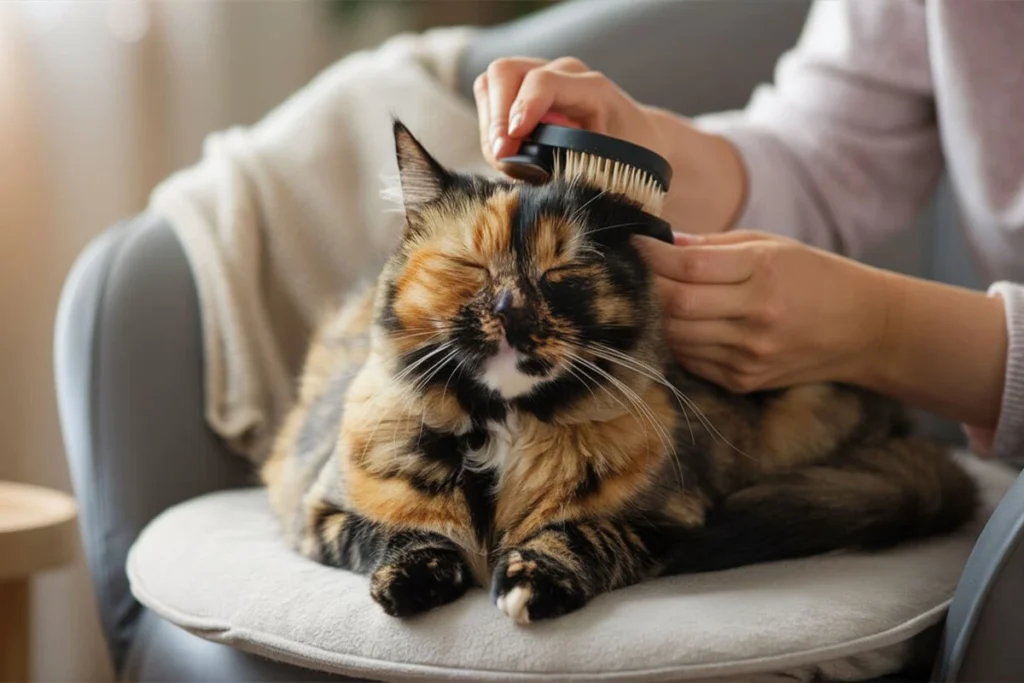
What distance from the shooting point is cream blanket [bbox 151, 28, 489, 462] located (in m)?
1.34

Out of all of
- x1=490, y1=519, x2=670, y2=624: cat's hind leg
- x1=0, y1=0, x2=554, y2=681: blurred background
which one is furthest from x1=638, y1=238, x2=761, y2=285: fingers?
x1=0, y1=0, x2=554, y2=681: blurred background

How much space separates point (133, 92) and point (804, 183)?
4.07 feet

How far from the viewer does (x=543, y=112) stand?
3.02ft

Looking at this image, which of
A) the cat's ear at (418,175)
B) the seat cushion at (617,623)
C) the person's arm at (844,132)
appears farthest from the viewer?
the person's arm at (844,132)

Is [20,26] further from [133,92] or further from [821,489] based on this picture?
[821,489]

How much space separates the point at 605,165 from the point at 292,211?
28.7 inches

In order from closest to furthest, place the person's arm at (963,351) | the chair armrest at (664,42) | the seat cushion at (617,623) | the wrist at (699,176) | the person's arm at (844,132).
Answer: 1. the seat cushion at (617,623)
2. the person's arm at (963,351)
3. the wrist at (699,176)
4. the person's arm at (844,132)
5. the chair armrest at (664,42)

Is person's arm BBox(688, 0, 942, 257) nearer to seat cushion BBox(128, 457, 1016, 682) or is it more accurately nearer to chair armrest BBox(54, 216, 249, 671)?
seat cushion BBox(128, 457, 1016, 682)

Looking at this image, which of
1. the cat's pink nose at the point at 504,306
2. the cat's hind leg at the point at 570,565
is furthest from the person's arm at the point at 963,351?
the cat's pink nose at the point at 504,306

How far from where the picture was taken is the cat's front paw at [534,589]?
0.78 m

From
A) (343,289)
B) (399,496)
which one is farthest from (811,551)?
(343,289)

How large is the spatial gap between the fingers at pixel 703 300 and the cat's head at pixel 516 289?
0.26ft

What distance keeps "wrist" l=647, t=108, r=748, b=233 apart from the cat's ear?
1.01ft

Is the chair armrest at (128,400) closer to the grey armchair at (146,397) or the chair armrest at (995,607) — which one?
the grey armchair at (146,397)
